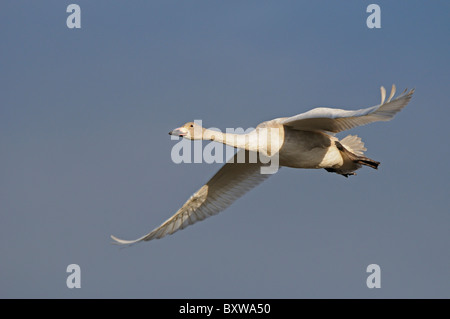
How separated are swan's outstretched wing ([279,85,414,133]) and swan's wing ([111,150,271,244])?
193 cm

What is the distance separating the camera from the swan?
1350 cm

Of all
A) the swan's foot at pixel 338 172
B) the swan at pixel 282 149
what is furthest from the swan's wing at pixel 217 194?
the swan's foot at pixel 338 172

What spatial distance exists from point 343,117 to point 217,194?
14.8ft

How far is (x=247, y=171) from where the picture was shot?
1659 cm

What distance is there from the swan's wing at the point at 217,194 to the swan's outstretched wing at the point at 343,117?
1.93 metres

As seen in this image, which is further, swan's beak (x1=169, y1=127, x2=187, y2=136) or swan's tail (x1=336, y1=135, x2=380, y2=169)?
swan's tail (x1=336, y1=135, x2=380, y2=169)

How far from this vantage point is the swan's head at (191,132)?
1505cm

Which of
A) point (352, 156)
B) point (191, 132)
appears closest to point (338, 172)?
point (352, 156)

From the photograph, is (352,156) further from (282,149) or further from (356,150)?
(282,149)

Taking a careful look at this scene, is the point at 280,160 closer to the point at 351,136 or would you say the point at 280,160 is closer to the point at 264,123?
the point at 264,123

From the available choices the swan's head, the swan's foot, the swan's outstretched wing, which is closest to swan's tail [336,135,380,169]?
the swan's foot

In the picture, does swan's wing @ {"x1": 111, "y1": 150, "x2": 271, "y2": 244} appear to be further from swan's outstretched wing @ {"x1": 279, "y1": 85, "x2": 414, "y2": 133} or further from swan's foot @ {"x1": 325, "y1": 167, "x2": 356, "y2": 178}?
swan's outstretched wing @ {"x1": 279, "y1": 85, "x2": 414, "y2": 133}

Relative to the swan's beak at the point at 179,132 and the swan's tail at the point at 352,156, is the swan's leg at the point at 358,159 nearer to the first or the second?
the swan's tail at the point at 352,156

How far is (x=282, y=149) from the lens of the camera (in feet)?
48.9
